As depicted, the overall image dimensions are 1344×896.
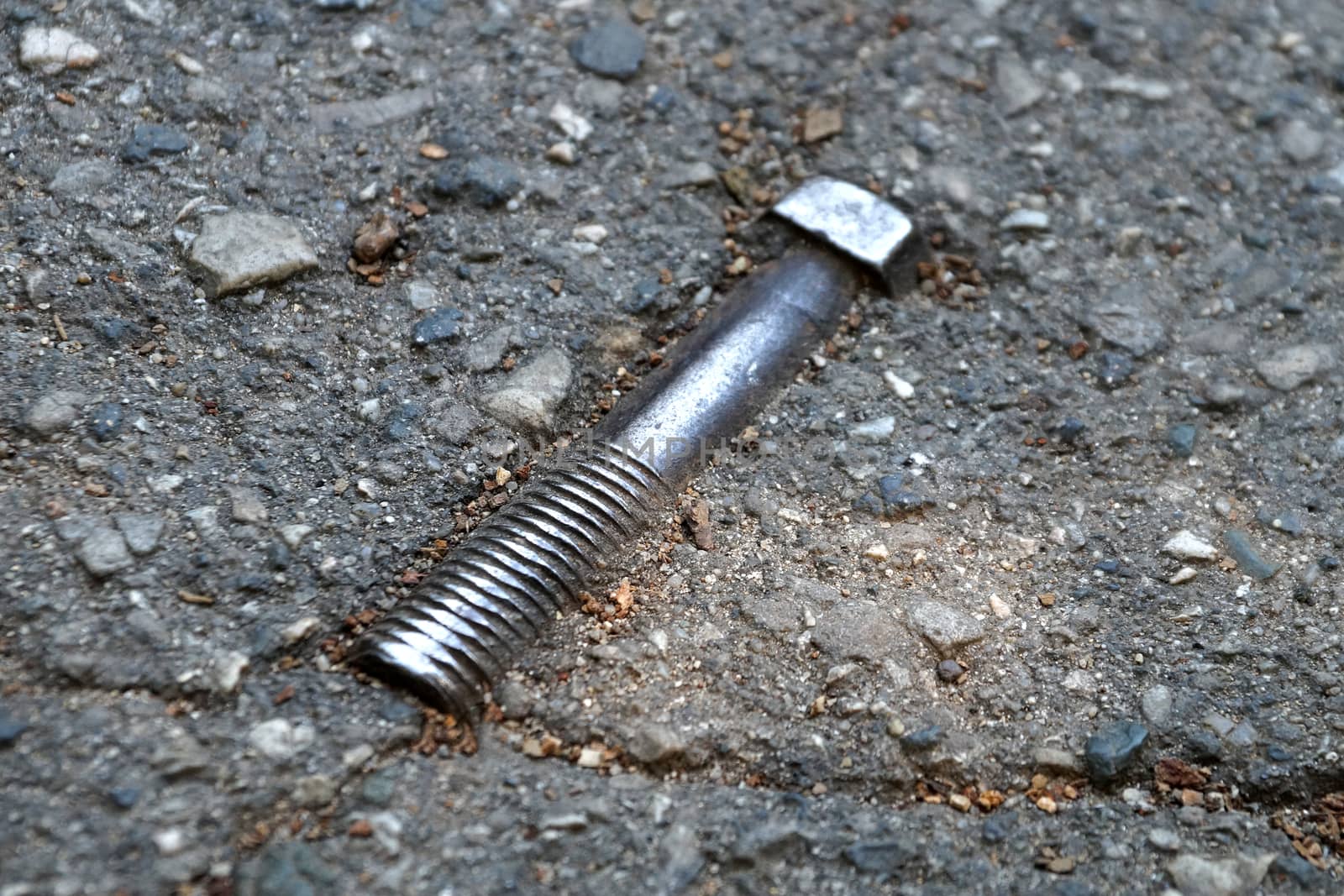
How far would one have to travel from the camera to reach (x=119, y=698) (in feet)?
6.19

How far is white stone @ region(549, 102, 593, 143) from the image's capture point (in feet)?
8.97

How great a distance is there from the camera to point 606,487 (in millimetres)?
2236

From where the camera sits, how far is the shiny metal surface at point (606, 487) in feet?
6.55

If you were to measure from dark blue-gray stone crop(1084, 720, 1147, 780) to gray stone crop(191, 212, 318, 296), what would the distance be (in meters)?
1.67

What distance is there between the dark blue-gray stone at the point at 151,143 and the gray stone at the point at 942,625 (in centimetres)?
167

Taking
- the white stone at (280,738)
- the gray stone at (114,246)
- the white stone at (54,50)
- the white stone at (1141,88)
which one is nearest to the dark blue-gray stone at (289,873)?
the white stone at (280,738)

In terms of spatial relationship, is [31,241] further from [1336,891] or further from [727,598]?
[1336,891]

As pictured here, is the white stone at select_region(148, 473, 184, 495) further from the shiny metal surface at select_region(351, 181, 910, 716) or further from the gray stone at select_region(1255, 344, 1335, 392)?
the gray stone at select_region(1255, 344, 1335, 392)

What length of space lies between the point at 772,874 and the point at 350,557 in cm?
87

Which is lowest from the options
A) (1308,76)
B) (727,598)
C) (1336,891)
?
(1336,891)

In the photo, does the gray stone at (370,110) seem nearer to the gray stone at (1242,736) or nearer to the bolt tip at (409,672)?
the bolt tip at (409,672)

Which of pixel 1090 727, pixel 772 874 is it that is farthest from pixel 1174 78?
pixel 772 874

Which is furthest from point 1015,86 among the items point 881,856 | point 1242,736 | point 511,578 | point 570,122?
point 881,856

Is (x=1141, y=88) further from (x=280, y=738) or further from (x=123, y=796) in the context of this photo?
(x=123, y=796)
